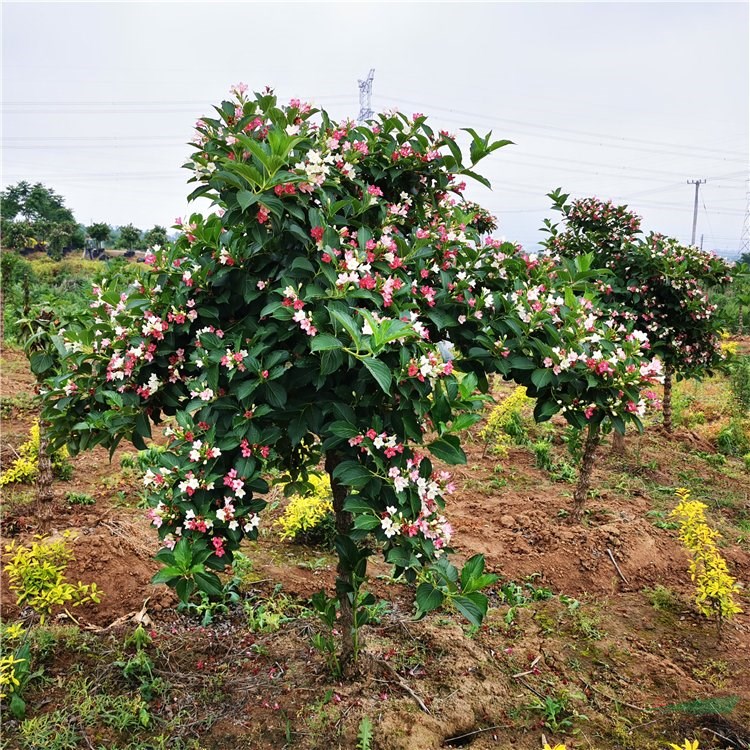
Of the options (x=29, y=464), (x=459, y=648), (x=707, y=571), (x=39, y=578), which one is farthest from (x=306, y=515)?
(x=707, y=571)

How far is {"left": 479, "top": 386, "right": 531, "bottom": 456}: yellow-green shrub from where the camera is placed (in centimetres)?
645

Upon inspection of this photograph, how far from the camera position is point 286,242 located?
2020 millimetres

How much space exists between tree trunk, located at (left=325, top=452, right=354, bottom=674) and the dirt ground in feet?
0.45

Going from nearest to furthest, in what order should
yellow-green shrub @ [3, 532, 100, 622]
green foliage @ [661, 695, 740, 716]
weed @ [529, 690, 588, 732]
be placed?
green foliage @ [661, 695, 740, 716]
weed @ [529, 690, 588, 732]
yellow-green shrub @ [3, 532, 100, 622]

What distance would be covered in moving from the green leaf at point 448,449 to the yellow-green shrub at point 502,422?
4.53m

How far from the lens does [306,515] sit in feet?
13.1

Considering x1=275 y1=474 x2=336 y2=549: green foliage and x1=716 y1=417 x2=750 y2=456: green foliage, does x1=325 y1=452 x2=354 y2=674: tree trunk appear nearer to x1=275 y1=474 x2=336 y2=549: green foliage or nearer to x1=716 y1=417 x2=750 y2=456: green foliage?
x1=275 y1=474 x2=336 y2=549: green foliage

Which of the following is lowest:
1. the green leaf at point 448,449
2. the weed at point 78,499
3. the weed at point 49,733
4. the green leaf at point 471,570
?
the weed at point 49,733

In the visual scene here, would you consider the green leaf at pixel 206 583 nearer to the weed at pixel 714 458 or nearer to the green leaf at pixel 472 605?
the green leaf at pixel 472 605

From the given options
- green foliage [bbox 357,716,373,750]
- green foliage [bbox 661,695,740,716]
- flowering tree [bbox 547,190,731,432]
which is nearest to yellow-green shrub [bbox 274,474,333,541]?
green foliage [bbox 357,716,373,750]

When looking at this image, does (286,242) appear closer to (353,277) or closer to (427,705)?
(353,277)

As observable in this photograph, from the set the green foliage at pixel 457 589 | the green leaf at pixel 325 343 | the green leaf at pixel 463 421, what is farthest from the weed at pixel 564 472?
the green leaf at pixel 325 343

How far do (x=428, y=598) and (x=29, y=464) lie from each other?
12.5ft

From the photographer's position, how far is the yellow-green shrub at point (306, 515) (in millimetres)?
3975
